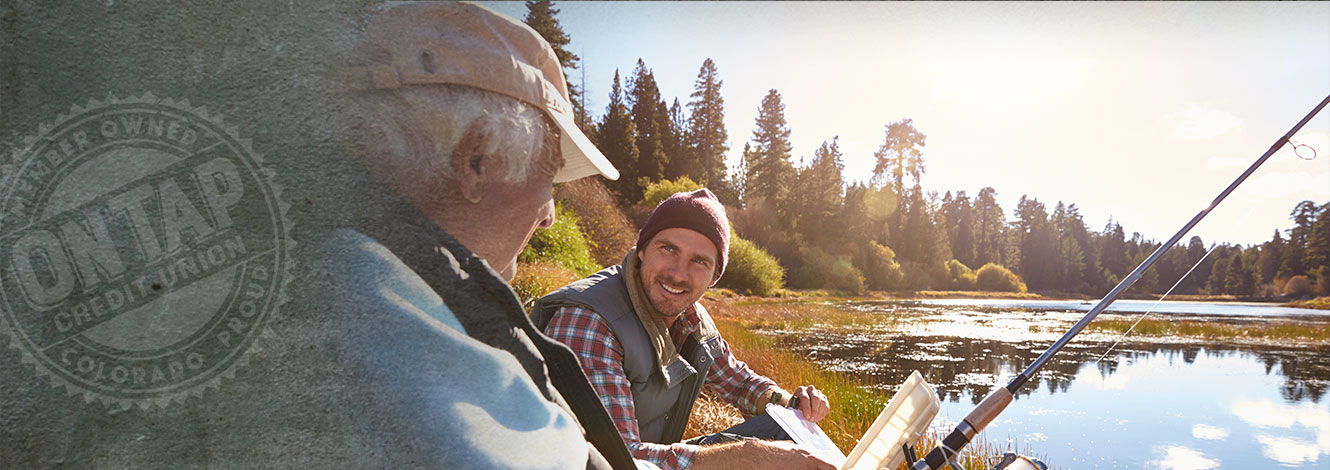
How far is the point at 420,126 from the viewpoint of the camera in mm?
974

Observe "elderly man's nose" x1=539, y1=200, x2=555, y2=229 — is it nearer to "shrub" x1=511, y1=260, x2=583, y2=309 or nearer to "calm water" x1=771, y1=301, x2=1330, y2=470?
"shrub" x1=511, y1=260, x2=583, y2=309

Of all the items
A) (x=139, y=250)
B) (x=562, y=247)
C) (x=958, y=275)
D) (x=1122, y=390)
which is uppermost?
(x=562, y=247)

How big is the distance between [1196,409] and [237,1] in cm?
1468

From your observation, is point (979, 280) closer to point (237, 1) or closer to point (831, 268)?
point (831, 268)

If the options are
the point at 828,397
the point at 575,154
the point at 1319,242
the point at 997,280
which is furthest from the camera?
the point at 997,280

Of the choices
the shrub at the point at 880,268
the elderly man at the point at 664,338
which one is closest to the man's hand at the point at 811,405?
the elderly man at the point at 664,338

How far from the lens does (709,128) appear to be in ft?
98.2

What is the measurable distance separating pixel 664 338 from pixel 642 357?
174 mm

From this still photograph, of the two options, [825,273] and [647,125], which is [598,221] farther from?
[825,273]

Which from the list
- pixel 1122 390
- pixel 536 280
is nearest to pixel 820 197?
pixel 1122 390

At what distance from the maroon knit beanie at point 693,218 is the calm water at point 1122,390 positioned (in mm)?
5137

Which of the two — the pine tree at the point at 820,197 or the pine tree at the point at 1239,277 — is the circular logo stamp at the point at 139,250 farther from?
the pine tree at the point at 1239,277

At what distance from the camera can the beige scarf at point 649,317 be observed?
2.08m

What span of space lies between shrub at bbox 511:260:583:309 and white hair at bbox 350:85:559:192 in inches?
234
